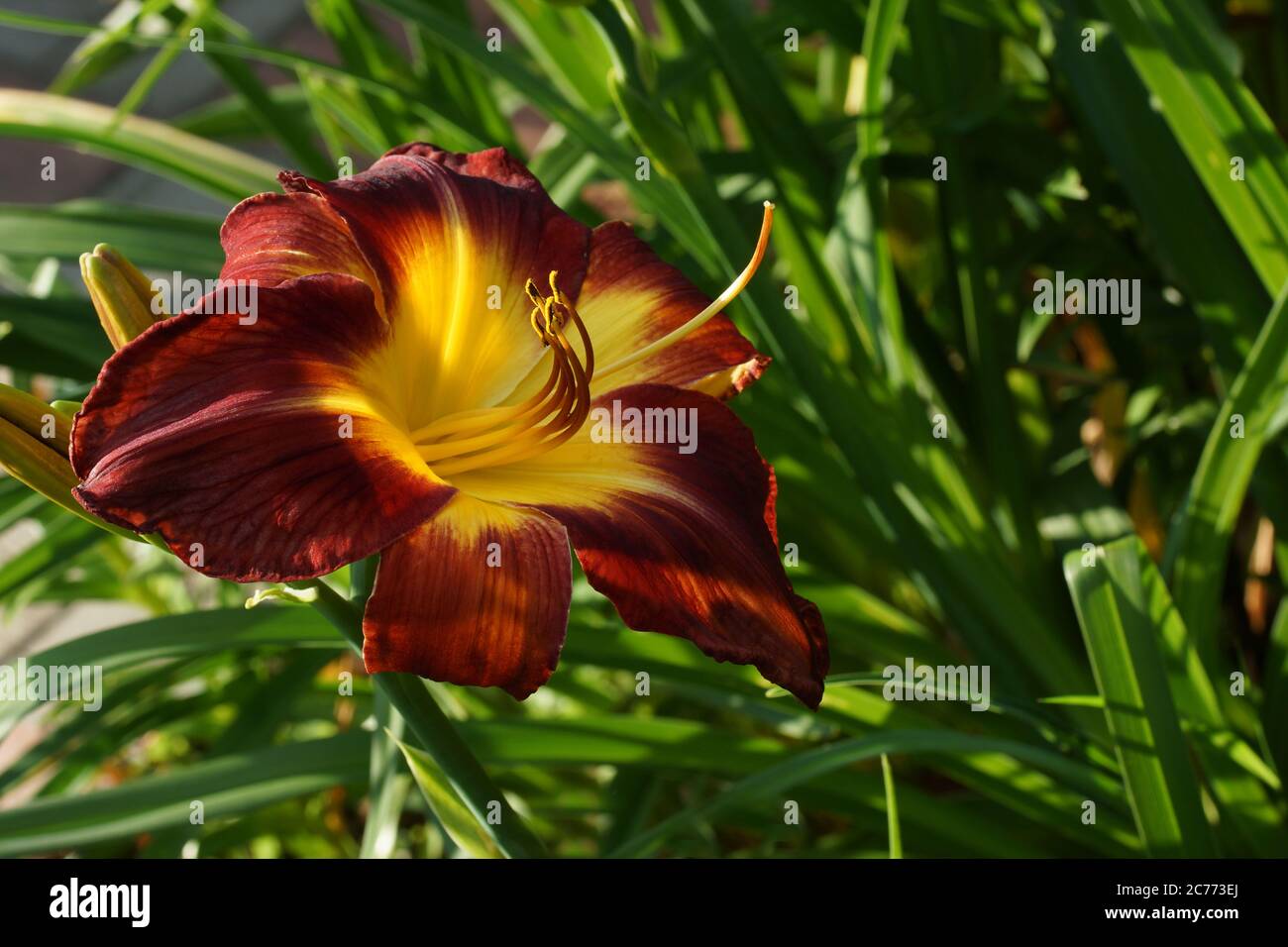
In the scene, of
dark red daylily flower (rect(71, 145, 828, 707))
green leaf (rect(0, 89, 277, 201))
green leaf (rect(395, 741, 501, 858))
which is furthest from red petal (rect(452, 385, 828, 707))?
green leaf (rect(0, 89, 277, 201))

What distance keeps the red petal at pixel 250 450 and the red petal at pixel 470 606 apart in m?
0.02

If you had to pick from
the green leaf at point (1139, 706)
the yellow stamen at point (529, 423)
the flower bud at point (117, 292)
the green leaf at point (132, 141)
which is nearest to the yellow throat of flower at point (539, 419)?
the yellow stamen at point (529, 423)

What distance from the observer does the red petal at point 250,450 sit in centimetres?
34

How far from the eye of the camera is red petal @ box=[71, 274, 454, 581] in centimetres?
34

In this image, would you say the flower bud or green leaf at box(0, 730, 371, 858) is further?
green leaf at box(0, 730, 371, 858)

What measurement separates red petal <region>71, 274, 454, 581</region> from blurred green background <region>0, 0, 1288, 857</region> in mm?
61

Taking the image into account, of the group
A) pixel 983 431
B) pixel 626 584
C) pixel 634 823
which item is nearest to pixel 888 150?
pixel 983 431

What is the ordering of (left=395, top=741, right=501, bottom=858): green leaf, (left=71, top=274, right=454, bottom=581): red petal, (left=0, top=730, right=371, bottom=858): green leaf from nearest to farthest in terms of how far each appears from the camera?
(left=71, top=274, right=454, bottom=581): red petal
(left=395, top=741, right=501, bottom=858): green leaf
(left=0, top=730, right=371, bottom=858): green leaf

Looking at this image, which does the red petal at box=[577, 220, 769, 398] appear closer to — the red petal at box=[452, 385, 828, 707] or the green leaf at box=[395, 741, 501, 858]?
the red petal at box=[452, 385, 828, 707]

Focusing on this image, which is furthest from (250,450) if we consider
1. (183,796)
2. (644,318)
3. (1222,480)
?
(1222,480)

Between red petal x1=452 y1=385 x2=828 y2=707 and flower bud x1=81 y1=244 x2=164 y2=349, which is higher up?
flower bud x1=81 y1=244 x2=164 y2=349

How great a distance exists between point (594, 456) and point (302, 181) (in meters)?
0.16

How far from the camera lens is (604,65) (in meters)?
0.92
